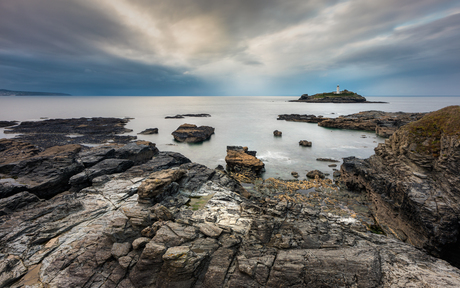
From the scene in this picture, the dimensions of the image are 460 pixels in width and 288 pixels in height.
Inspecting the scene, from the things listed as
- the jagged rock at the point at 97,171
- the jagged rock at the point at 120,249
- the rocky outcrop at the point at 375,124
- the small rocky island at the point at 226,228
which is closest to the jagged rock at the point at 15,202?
the small rocky island at the point at 226,228

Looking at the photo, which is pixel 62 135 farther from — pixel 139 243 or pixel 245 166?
pixel 139 243

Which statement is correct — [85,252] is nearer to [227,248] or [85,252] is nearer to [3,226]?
[3,226]

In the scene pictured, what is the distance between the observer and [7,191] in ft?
43.1

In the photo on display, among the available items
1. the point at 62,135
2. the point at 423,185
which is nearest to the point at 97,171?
the point at 423,185

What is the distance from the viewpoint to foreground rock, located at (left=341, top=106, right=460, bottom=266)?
10.9 m

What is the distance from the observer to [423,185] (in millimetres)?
12781

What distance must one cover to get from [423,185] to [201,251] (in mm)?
15369

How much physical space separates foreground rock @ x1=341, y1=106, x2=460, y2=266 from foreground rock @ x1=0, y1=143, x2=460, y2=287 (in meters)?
4.61

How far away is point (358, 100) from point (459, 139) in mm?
202200

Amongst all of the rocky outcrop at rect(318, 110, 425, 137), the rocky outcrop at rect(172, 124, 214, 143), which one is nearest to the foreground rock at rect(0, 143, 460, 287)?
the rocky outcrop at rect(172, 124, 214, 143)

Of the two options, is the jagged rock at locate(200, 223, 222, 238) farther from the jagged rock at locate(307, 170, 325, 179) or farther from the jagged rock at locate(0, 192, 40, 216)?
the jagged rock at locate(307, 170, 325, 179)

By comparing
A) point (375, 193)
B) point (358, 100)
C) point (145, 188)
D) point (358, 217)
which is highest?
point (358, 100)

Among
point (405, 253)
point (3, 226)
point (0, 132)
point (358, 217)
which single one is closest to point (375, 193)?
point (358, 217)

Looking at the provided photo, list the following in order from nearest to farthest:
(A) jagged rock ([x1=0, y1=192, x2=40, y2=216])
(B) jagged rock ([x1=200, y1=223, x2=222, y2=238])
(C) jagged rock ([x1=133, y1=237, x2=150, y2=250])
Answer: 1. (C) jagged rock ([x1=133, y1=237, x2=150, y2=250])
2. (B) jagged rock ([x1=200, y1=223, x2=222, y2=238])
3. (A) jagged rock ([x1=0, y1=192, x2=40, y2=216])
